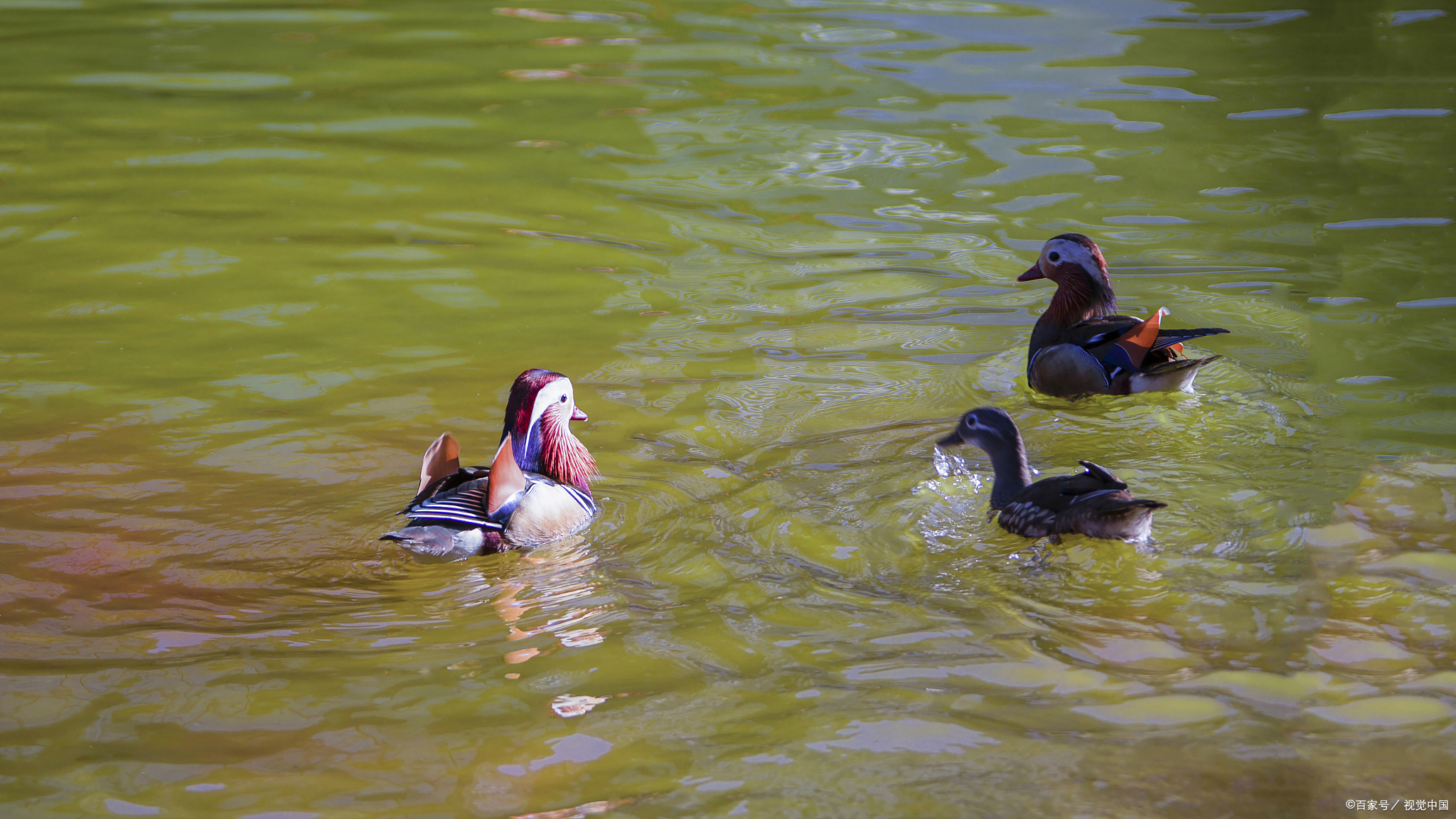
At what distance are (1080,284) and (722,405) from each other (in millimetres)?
2390

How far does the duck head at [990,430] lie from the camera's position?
18.6ft

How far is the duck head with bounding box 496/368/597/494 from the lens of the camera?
5.84 m

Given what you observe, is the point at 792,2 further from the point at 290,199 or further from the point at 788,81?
the point at 290,199

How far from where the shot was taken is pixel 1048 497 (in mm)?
5277

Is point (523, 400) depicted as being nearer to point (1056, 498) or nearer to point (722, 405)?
point (722, 405)

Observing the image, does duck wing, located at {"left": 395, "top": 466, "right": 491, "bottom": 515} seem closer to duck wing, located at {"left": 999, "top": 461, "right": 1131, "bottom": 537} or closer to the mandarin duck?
the mandarin duck

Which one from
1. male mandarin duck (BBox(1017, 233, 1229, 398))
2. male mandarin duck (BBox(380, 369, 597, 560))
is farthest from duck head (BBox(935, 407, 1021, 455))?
male mandarin duck (BBox(380, 369, 597, 560))

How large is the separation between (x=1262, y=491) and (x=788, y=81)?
329 inches

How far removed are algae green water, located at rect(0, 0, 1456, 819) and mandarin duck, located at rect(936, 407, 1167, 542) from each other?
136 millimetres

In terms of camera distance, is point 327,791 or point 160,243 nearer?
point 327,791

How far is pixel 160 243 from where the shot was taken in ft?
30.2

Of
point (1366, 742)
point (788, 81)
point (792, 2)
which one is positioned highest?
point (792, 2)

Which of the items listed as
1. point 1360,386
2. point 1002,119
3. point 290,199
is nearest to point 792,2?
point 1002,119

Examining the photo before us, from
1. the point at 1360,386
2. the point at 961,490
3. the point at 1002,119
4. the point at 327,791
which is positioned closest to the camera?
the point at 327,791
